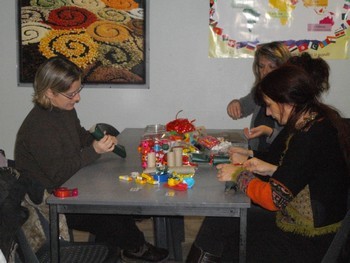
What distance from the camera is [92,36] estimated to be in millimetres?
3932

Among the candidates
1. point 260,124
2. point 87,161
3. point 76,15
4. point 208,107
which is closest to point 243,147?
point 260,124

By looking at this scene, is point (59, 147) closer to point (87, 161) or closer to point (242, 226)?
point (87, 161)

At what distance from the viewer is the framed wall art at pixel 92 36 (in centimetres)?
390

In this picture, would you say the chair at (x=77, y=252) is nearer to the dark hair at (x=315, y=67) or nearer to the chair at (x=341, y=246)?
the chair at (x=341, y=246)

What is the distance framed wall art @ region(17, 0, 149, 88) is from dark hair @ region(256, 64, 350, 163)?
2.04 meters

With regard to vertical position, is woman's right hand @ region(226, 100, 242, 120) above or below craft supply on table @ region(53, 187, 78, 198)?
above

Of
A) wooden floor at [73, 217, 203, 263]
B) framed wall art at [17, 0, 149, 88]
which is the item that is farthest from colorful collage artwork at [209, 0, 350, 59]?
wooden floor at [73, 217, 203, 263]

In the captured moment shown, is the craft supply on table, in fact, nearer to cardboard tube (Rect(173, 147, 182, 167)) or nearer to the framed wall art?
cardboard tube (Rect(173, 147, 182, 167))

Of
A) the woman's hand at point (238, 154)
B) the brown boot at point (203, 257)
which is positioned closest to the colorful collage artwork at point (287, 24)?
the woman's hand at point (238, 154)

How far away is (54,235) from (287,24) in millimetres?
2559

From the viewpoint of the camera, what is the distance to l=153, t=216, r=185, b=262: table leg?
3.02 m

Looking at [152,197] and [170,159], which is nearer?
[152,197]

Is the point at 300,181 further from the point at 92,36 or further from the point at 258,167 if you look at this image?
the point at 92,36

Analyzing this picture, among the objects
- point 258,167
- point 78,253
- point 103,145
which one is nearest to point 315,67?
point 258,167
